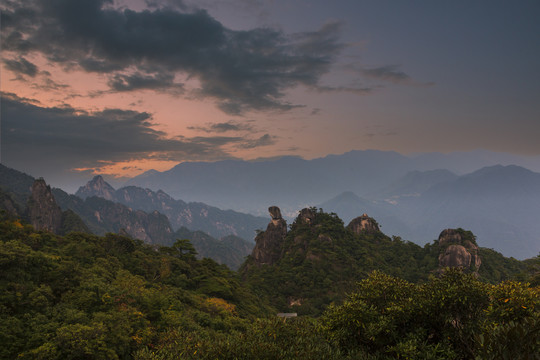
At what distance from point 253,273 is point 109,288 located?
5084 centimetres

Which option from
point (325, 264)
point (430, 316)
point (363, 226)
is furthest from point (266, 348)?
point (363, 226)

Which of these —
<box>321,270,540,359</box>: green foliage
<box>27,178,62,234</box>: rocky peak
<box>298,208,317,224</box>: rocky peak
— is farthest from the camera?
<box>27,178,62,234</box>: rocky peak

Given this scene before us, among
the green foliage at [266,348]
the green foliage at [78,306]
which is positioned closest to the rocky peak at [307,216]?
the green foliage at [78,306]

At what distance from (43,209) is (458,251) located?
16000 cm

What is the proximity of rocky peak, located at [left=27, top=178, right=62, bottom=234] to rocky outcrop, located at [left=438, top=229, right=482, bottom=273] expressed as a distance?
14618cm

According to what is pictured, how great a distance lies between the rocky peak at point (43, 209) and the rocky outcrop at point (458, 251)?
480 ft

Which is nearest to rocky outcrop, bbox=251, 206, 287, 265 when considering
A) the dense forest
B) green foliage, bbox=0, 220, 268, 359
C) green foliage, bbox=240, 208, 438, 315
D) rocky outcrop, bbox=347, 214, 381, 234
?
green foliage, bbox=240, 208, 438, 315

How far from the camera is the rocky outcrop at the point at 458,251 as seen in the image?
55.3 meters

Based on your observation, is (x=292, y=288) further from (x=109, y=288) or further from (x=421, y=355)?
(x=421, y=355)

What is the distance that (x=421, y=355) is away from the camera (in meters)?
10.7

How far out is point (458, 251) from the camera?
56.2m

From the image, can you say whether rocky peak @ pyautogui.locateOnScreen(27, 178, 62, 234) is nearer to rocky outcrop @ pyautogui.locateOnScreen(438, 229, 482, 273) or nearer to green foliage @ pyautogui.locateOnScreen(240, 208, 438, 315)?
green foliage @ pyautogui.locateOnScreen(240, 208, 438, 315)

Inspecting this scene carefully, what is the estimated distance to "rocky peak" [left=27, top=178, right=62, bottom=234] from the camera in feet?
380

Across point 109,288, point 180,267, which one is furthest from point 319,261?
point 109,288
